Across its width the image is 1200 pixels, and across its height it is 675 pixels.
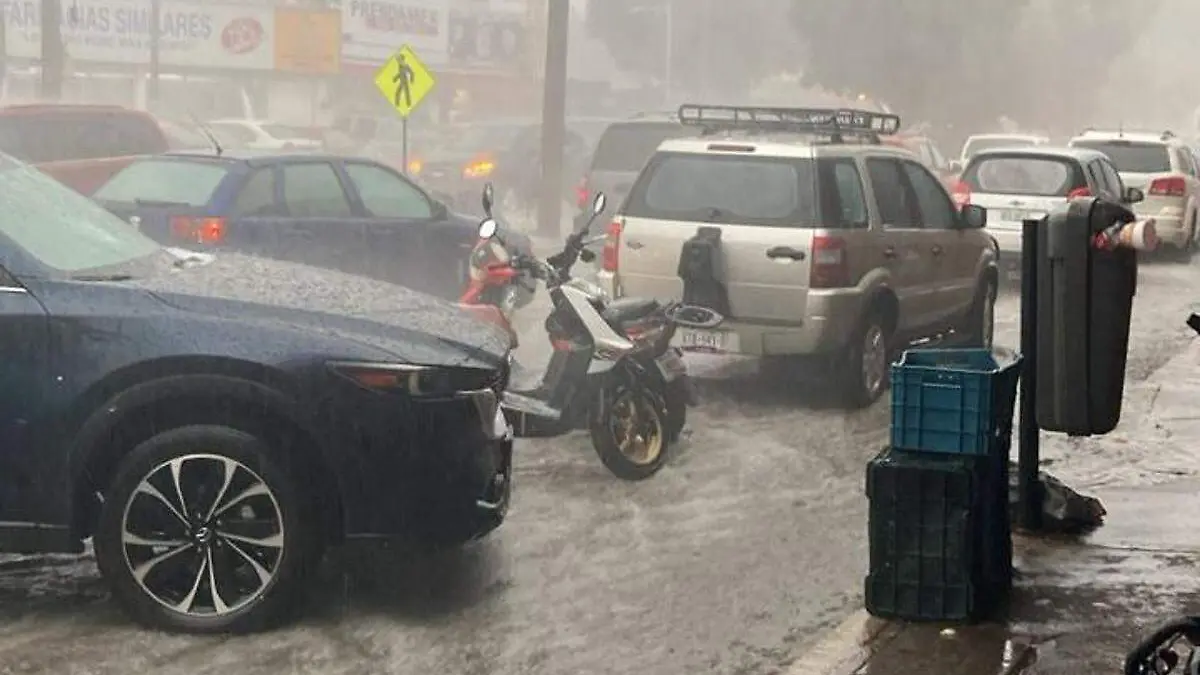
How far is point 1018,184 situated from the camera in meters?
18.9

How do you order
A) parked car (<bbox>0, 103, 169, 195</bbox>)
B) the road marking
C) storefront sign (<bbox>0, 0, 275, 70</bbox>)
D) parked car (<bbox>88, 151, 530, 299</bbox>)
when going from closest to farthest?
1. the road marking
2. parked car (<bbox>88, 151, 530, 299</bbox>)
3. parked car (<bbox>0, 103, 169, 195</bbox>)
4. storefront sign (<bbox>0, 0, 275, 70</bbox>)

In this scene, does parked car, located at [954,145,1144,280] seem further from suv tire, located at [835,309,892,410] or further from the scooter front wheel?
the scooter front wheel

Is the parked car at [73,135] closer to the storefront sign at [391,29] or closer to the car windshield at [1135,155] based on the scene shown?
the car windshield at [1135,155]

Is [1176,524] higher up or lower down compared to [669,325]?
lower down

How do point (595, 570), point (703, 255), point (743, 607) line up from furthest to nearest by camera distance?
1. point (703, 255)
2. point (595, 570)
3. point (743, 607)

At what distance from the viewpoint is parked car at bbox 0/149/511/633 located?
593 cm

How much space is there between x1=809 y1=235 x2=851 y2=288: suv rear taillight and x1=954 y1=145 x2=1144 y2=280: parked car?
320 inches

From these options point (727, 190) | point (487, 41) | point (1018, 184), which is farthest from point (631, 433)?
point (487, 41)

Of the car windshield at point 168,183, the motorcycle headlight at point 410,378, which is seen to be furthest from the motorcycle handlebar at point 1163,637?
the car windshield at point 168,183

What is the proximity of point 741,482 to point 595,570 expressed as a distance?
195 cm

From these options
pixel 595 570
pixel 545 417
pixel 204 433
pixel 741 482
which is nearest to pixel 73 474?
pixel 204 433

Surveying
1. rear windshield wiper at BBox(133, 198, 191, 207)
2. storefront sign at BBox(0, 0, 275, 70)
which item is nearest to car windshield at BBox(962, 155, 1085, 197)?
rear windshield wiper at BBox(133, 198, 191, 207)

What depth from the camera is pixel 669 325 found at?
9.28 metres

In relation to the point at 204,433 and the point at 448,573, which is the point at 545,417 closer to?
the point at 448,573
